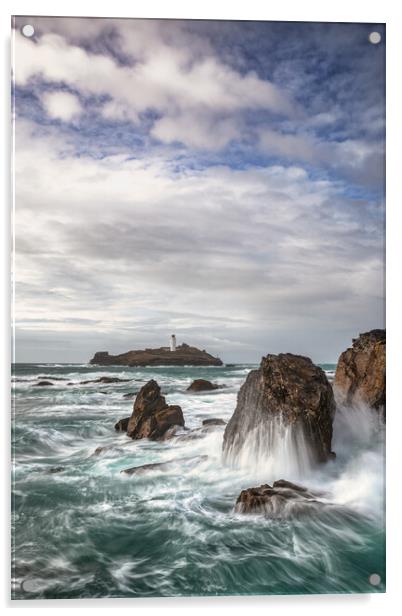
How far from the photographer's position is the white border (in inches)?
97.7

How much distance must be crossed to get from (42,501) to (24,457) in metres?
0.25

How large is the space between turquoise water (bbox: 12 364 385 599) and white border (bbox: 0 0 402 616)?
0.26 feet

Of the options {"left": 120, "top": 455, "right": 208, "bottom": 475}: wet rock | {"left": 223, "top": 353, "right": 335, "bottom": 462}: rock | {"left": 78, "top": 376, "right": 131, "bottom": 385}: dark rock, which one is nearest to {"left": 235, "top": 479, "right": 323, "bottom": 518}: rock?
{"left": 223, "top": 353, "right": 335, "bottom": 462}: rock

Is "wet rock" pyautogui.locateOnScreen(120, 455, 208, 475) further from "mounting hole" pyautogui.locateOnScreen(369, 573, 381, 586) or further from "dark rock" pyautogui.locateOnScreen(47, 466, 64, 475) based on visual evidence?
"mounting hole" pyautogui.locateOnScreen(369, 573, 381, 586)

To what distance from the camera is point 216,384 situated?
268 cm

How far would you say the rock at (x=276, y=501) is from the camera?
98.7 inches

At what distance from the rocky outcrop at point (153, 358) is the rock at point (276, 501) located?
0.71 meters

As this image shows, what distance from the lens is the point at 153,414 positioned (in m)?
2.66

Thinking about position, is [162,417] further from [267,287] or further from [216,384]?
[267,287]

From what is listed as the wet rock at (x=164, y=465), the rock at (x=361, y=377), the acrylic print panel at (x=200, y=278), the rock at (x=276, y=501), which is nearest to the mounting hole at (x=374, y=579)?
the acrylic print panel at (x=200, y=278)

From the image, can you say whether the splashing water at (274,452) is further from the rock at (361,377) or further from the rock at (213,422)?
the rock at (361,377)

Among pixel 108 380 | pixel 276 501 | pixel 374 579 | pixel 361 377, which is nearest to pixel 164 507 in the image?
pixel 276 501

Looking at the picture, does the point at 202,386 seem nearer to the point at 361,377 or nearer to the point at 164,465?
the point at 164,465

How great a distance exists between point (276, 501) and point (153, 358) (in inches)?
39.4
